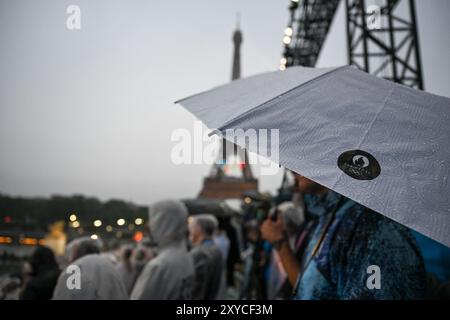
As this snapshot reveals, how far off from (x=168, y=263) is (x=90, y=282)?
2.30 ft

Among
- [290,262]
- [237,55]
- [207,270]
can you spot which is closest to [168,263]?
[290,262]

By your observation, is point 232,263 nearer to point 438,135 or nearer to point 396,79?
point 396,79

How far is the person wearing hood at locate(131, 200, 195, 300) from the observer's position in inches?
117

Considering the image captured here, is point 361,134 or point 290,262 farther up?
point 361,134

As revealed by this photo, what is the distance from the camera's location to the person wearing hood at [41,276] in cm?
373

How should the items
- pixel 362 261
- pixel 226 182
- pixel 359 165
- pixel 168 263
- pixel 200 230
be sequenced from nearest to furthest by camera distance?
pixel 359 165 → pixel 362 261 → pixel 168 263 → pixel 200 230 → pixel 226 182

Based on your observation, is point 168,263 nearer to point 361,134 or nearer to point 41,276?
point 41,276

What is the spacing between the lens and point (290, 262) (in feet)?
8.40

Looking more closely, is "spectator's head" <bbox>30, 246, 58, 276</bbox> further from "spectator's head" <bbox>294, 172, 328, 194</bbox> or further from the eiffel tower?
the eiffel tower
